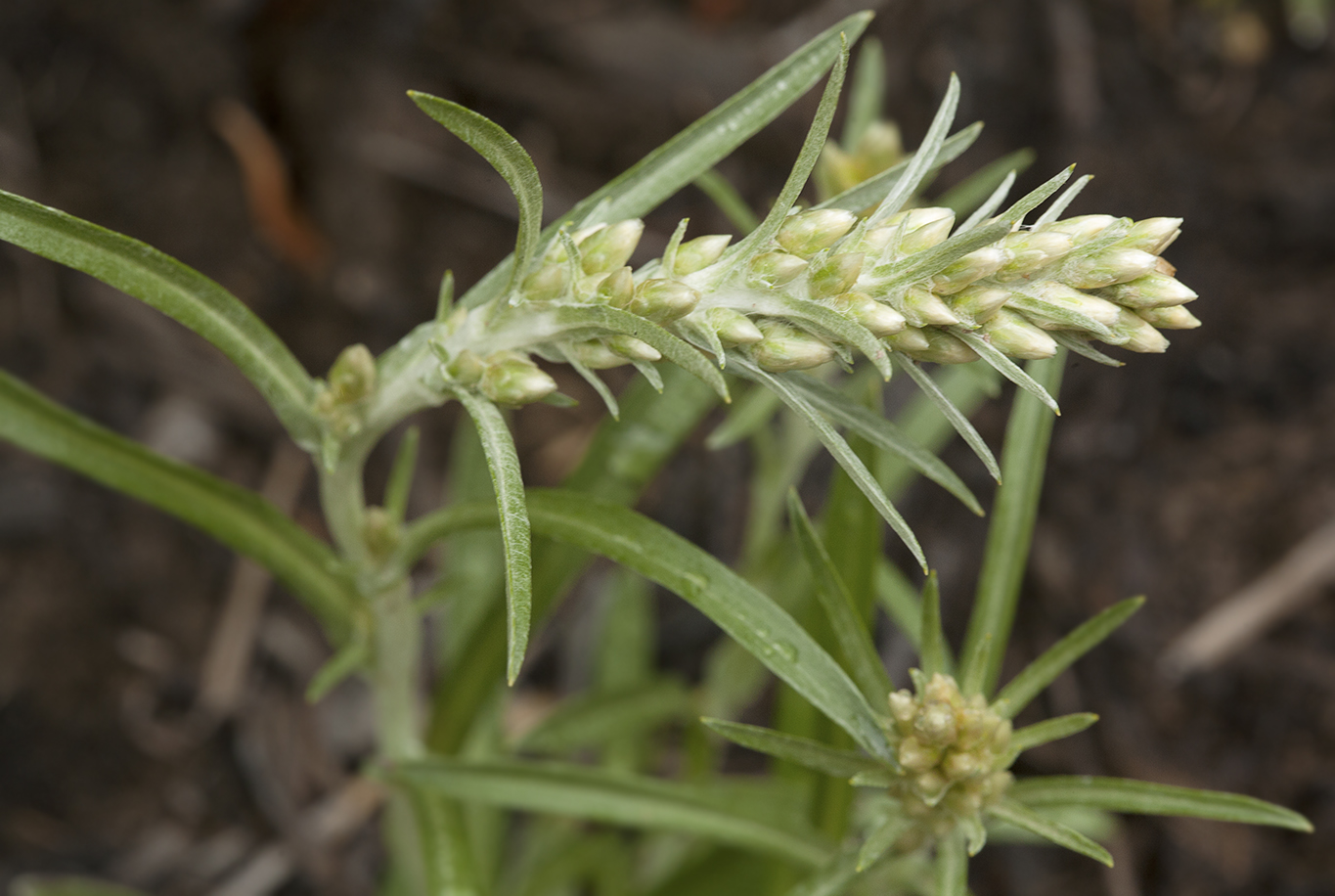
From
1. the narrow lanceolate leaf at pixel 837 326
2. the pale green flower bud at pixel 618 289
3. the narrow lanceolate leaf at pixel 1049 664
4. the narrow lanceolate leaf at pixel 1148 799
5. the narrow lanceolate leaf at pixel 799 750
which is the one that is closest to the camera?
the narrow lanceolate leaf at pixel 837 326

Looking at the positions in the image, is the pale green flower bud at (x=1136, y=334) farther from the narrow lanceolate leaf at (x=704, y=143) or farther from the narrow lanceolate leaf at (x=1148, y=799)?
the narrow lanceolate leaf at (x=1148, y=799)

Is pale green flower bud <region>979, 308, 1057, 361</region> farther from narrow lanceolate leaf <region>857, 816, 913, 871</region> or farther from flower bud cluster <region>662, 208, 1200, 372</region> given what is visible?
narrow lanceolate leaf <region>857, 816, 913, 871</region>

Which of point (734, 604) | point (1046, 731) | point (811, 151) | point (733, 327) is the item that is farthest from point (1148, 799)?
point (811, 151)

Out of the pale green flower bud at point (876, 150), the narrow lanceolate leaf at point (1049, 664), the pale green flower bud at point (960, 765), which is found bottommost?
the pale green flower bud at point (960, 765)

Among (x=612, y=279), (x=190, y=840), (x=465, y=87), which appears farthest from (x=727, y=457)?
(x=612, y=279)

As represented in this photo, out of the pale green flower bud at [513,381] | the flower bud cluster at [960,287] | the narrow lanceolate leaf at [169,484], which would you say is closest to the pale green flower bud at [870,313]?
the flower bud cluster at [960,287]

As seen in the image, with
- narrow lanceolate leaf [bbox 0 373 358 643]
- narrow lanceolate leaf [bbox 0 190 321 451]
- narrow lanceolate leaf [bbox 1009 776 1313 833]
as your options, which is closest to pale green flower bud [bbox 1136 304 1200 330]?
narrow lanceolate leaf [bbox 1009 776 1313 833]
